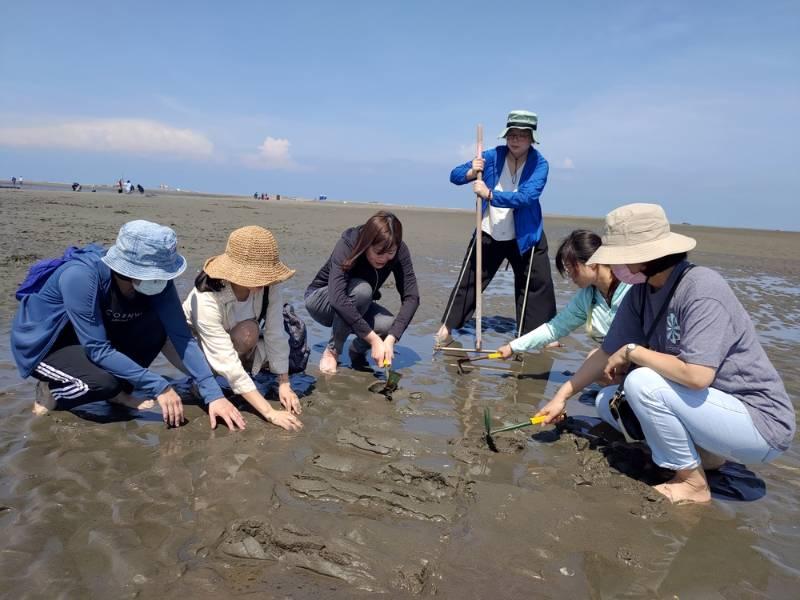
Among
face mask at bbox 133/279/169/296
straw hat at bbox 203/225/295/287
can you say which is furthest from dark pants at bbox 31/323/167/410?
straw hat at bbox 203/225/295/287

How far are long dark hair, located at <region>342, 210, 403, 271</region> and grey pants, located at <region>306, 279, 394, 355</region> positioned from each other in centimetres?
33

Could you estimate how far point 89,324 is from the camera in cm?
302

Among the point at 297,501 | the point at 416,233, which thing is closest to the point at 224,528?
the point at 297,501

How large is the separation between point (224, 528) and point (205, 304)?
60.5 inches

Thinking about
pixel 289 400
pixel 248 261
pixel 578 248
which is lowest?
pixel 289 400

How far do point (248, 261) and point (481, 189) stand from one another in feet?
8.43

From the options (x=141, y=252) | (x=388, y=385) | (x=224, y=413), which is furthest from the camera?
(x=388, y=385)

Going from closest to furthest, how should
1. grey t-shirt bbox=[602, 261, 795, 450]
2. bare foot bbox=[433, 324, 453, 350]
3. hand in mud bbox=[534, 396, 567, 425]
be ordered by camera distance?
grey t-shirt bbox=[602, 261, 795, 450], hand in mud bbox=[534, 396, 567, 425], bare foot bbox=[433, 324, 453, 350]

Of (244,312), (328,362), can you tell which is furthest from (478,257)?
(244,312)

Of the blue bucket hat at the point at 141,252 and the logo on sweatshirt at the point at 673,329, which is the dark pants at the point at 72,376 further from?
the logo on sweatshirt at the point at 673,329

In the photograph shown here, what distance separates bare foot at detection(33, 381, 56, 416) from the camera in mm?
3273

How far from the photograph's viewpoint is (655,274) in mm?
2715

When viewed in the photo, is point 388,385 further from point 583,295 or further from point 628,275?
point 628,275

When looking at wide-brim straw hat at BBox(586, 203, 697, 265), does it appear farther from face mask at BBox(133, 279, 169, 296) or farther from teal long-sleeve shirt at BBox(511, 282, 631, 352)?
face mask at BBox(133, 279, 169, 296)
